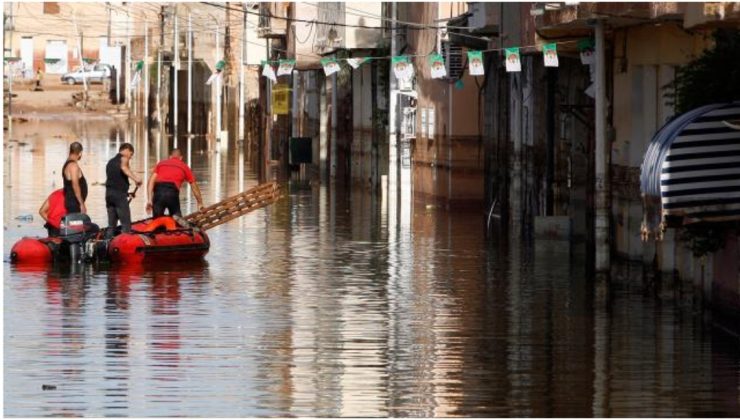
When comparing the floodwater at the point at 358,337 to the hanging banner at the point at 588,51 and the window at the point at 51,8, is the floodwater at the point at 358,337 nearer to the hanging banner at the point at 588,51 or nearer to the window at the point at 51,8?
the hanging banner at the point at 588,51

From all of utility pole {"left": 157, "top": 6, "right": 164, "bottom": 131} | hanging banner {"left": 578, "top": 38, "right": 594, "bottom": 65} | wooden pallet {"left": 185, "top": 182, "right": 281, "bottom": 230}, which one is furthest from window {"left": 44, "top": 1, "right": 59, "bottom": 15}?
hanging banner {"left": 578, "top": 38, "right": 594, "bottom": 65}

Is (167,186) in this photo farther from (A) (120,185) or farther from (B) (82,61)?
(B) (82,61)

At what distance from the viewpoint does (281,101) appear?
6681 cm

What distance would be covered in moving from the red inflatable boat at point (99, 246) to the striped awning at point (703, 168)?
9.71 meters

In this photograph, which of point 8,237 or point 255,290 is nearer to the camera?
point 255,290

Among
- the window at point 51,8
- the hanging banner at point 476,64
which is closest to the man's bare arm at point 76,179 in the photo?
the hanging banner at point 476,64

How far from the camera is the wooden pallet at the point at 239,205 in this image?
104 ft

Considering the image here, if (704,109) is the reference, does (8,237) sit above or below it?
below

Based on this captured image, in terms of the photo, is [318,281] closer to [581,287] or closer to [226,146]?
[581,287]

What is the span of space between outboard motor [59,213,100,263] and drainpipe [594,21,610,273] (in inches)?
287

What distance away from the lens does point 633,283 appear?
26.5 m

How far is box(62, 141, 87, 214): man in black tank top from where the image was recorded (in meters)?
28.4

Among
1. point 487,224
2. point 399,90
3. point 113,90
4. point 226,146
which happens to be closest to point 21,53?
point 113,90

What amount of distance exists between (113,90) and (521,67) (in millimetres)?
93320
